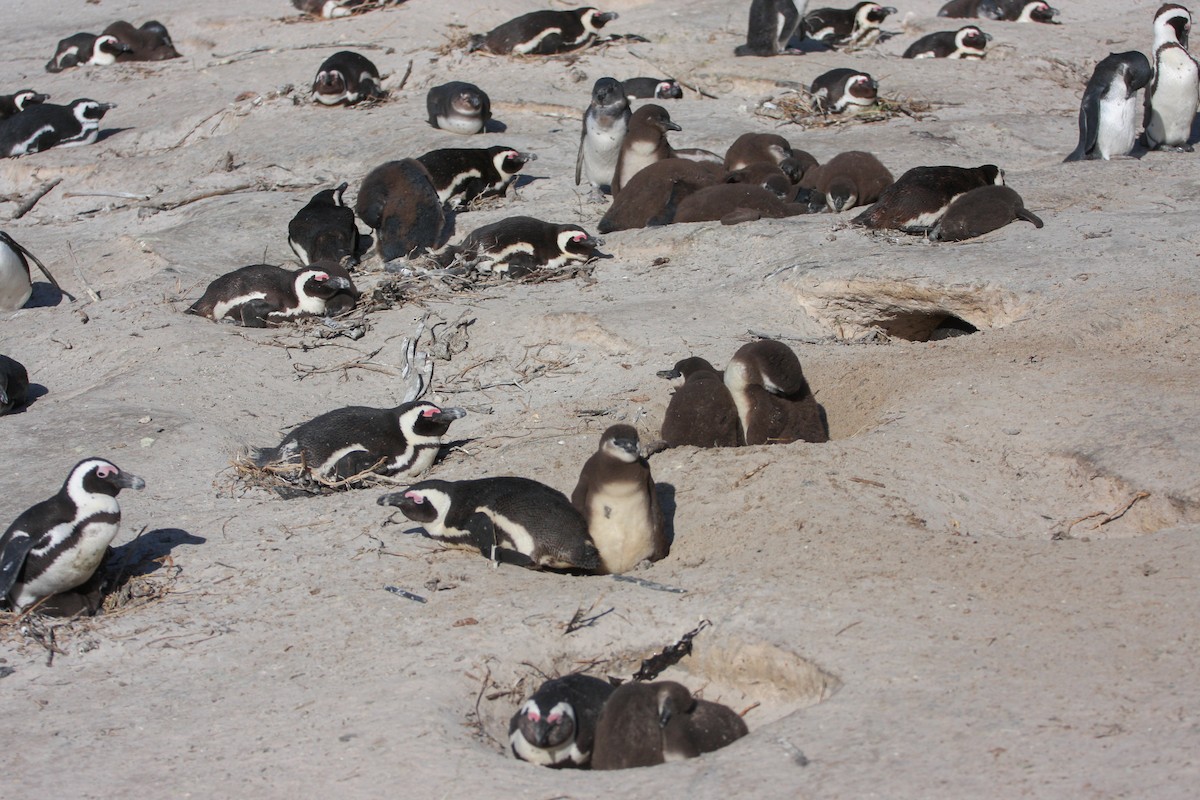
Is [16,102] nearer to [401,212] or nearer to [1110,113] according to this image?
[401,212]

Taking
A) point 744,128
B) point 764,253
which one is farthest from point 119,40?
point 764,253

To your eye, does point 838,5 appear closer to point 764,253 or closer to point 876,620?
point 764,253

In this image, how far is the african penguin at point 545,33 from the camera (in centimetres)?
1363

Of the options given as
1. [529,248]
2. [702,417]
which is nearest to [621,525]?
[702,417]

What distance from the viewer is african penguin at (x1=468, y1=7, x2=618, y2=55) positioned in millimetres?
13633

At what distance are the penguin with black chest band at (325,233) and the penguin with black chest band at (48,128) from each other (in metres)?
4.94

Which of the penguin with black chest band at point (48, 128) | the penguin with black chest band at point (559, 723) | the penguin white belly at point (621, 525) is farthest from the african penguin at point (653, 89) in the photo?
the penguin with black chest band at point (559, 723)

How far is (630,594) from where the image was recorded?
4.39 m

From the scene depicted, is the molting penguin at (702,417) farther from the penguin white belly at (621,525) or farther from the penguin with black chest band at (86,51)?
the penguin with black chest band at (86,51)

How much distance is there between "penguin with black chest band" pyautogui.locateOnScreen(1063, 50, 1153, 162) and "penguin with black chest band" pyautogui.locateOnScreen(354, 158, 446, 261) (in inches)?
201


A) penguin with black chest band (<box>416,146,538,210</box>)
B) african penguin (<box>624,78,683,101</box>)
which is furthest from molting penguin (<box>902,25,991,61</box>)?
penguin with black chest band (<box>416,146,538,210</box>)

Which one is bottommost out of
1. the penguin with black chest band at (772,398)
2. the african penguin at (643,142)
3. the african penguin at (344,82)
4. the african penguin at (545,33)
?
the penguin with black chest band at (772,398)

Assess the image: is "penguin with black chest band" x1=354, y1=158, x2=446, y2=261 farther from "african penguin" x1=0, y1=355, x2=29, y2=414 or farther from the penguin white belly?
the penguin white belly

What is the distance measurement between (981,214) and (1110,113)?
2905 mm
